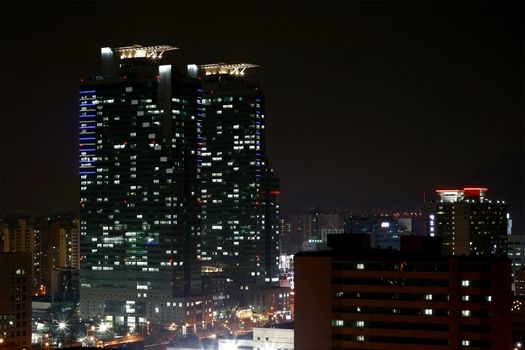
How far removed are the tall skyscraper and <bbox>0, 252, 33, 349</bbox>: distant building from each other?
72.9 ft

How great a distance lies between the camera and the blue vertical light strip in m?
64.2

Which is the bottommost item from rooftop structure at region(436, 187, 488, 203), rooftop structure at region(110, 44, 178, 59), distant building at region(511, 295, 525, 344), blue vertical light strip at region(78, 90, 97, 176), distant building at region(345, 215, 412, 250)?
distant building at region(511, 295, 525, 344)

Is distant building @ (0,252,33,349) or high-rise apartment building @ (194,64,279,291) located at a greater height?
high-rise apartment building @ (194,64,279,291)

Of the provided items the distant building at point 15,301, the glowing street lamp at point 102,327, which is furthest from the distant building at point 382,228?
the distant building at point 15,301

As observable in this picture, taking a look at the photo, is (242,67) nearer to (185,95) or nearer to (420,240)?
(185,95)

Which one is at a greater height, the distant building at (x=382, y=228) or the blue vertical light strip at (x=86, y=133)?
the blue vertical light strip at (x=86, y=133)

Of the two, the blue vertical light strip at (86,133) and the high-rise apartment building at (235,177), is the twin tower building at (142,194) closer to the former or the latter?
the blue vertical light strip at (86,133)

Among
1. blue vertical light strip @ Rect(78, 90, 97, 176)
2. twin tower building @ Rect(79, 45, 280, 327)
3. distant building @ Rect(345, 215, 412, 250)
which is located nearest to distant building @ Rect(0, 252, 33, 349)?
twin tower building @ Rect(79, 45, 280, 327)

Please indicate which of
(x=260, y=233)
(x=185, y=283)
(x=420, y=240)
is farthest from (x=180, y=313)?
(x=420, y=240)

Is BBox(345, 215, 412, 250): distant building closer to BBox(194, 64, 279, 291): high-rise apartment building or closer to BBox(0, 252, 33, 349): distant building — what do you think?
BBox(194, 64, 279, 291): high-rise apartment building

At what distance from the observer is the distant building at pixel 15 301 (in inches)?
1495

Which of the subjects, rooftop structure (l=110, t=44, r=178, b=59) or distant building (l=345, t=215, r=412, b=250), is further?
distant building (l=345, t=215, r=412, b=250)

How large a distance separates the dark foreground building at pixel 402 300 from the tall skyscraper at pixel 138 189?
33733 mm

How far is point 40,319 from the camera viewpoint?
194 feet
